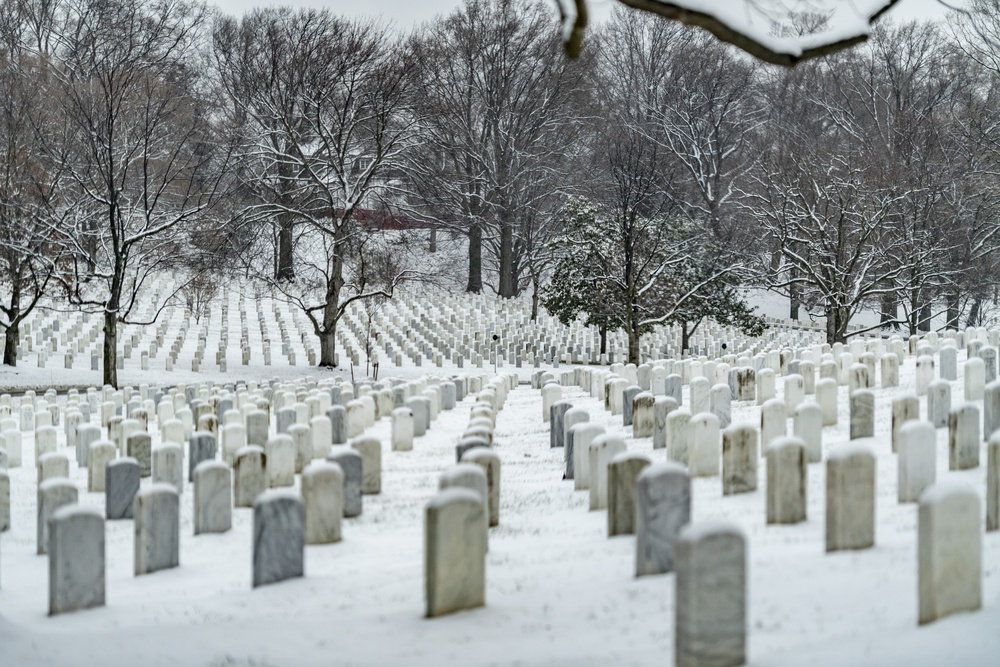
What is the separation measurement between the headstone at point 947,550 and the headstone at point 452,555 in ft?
4.89

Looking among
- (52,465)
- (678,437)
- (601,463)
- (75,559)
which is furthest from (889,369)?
(75,559)

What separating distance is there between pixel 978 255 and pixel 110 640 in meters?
30.1

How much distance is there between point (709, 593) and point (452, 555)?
103 cm

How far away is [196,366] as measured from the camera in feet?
79.8

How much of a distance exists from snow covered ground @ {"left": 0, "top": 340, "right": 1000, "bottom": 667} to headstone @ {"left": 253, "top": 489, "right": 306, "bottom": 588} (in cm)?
7

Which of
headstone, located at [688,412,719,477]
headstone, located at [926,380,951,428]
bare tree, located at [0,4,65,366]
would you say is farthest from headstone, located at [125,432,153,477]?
bare tree, located at [0,4,65,366]

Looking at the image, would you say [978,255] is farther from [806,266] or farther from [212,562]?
[212,562]

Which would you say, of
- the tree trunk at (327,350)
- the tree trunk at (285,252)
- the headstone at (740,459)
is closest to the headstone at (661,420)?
the headstone at (740,459)

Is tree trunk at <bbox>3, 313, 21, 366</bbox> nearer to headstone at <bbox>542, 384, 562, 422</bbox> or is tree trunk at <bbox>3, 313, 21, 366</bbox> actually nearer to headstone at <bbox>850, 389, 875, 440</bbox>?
headstone at <bbox>542, 384, 562, 422</bbox>

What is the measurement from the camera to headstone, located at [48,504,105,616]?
418 cm

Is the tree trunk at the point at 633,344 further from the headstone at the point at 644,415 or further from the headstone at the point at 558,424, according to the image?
the headstone at the point at 644,415

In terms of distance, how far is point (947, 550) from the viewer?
3160 mm

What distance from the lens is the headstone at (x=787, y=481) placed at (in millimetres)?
4656

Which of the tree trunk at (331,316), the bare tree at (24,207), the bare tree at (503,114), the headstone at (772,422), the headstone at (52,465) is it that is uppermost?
the bare tree at (503,114)
